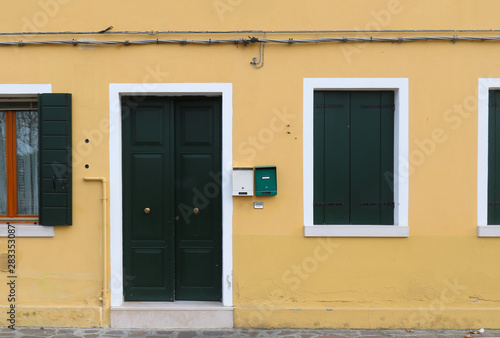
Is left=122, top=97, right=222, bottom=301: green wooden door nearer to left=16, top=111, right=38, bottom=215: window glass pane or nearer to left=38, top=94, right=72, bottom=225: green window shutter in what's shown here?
left=38, top=94, right=72, bottom=225: green window shutter

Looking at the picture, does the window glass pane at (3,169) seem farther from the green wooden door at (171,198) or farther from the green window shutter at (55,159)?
the green wooden door at (171,198)

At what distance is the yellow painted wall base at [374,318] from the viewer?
16.8 feet

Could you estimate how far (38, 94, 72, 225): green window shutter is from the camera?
16.9 feet

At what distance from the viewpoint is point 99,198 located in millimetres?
5242

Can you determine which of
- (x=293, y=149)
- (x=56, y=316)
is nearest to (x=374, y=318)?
(x=293, y=149)

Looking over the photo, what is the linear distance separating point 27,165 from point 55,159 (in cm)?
56

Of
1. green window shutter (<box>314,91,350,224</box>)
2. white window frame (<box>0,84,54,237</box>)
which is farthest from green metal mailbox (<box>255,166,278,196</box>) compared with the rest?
white window frame (<box>0,84,54,237</box>)

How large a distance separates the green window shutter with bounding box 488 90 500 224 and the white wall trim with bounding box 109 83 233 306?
3170 millimetres

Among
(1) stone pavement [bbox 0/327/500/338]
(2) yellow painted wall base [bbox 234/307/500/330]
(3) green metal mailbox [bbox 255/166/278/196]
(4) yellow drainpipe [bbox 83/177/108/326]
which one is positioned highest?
(3) green metal mailbox [bbox 255/166/278/196]

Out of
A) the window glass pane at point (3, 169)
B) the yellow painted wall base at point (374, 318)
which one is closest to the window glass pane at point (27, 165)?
the window glass pane at point (3, 169)

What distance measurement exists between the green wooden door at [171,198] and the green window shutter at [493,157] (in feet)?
10.9

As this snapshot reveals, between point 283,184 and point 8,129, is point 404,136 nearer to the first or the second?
point 283,184

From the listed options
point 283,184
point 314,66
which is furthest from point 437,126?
point 283,184

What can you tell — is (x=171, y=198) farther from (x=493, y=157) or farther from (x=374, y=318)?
(x=493, y=157)
